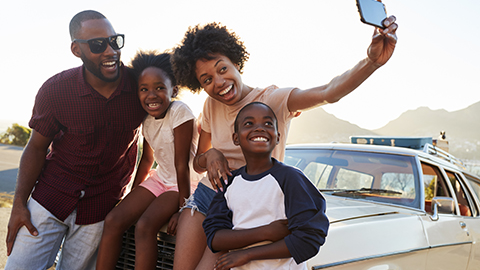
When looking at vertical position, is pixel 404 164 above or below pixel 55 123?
below

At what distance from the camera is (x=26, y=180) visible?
271 cm

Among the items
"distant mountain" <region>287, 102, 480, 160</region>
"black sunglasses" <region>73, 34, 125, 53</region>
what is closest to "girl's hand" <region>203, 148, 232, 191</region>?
"black sunglasses" <region>73, 34, 125, 53</region>

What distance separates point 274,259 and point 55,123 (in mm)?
1927

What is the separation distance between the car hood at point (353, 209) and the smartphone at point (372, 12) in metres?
1.24

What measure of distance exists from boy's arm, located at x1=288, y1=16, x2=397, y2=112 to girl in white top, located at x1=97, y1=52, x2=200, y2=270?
94cm

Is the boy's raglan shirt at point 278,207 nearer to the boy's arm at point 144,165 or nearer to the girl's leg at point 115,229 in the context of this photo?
the girl's leg at point 115,229

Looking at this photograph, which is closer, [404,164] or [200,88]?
[200,88]

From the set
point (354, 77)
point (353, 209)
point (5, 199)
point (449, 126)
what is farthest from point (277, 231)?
point (449, 126)

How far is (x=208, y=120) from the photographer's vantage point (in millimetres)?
2525

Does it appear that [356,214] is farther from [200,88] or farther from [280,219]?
[200,88]

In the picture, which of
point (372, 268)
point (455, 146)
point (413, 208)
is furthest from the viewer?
point (455, 146)

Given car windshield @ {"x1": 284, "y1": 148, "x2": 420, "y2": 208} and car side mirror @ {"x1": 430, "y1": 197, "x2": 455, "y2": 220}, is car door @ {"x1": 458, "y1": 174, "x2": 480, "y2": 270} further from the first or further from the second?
car windshield @ {"x1": 284, "y1": 148, "x2": 420, "y2": 208}

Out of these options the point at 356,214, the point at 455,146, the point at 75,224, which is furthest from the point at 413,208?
the point at 455,146

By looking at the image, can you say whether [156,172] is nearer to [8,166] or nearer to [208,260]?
[208,260]
